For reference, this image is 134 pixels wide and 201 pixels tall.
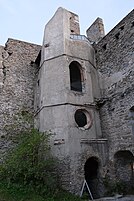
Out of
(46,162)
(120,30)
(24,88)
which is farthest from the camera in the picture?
(24,88)

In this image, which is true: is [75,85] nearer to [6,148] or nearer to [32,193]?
[6,148]

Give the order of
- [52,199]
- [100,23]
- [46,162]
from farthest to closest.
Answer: [100,23], [46,162], [52,199]

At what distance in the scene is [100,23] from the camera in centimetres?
1412

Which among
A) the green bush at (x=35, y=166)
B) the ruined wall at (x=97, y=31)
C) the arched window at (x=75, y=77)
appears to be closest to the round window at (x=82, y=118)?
the arched window at (x=75, y=77)

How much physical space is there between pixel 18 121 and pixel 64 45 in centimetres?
472

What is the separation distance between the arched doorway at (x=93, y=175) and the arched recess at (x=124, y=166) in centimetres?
87

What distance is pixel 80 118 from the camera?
9875 mm

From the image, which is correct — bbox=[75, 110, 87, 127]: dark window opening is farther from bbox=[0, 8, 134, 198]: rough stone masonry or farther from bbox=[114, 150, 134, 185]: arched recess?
bbox=[114, 150, 134, 185]: arched recess

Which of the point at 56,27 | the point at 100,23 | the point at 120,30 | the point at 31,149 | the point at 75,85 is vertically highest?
the point at 100,23

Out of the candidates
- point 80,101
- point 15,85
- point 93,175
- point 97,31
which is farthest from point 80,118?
point 97,31

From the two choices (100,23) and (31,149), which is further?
(100,23)

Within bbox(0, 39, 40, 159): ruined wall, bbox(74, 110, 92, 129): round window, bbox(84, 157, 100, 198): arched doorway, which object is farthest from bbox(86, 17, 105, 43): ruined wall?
bbox(84, 157, 100, 198): arched doorway

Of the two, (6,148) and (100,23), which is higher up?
(100,23)

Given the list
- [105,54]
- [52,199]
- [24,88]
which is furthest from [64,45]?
[52,199]
